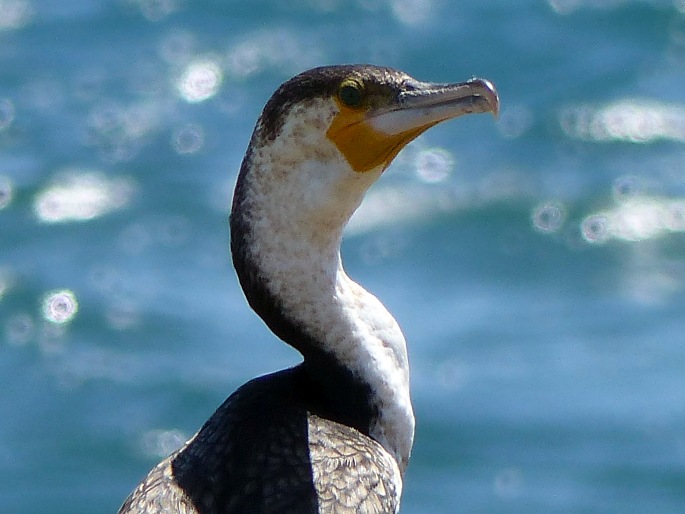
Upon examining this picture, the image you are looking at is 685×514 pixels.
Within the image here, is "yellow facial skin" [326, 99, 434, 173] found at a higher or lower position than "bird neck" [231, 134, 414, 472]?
higher

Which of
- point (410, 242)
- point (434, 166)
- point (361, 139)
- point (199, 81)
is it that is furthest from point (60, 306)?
point (361, 139)

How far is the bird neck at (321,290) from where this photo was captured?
4746 millimetres

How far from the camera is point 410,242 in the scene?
12438mm

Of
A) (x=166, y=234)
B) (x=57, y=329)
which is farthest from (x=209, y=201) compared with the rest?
(x=57, y=329)

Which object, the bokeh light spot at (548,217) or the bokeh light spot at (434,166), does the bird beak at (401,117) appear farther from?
the bokeh light spot at (434,166)

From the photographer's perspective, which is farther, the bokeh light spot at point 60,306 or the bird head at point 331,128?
the bokeh light spot at point 60,306

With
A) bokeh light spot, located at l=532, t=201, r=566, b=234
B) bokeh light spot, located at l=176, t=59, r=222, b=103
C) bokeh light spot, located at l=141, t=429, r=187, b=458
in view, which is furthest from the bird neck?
bokeh light spot, located at l=176, t=59, r=222, b=103

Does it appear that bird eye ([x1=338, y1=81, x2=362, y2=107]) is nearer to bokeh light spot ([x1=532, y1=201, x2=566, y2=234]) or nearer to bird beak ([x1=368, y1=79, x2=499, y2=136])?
bird beak ([x1=368, y1=79, x2=499, y2=136])

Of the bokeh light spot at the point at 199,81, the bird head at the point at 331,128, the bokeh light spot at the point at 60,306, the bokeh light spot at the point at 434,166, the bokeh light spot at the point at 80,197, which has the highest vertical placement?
the bokeh light spot at the point at 199,81

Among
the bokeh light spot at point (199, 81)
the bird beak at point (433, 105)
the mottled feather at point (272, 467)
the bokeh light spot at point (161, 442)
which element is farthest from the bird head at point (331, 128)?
the bokeh light spot at point (199, 81)

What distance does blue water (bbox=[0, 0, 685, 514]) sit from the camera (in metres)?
11.3

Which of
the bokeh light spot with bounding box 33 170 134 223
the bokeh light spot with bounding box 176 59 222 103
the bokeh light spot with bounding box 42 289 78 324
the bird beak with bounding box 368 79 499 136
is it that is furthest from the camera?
the bokeh light spot with bounding box 176 59 222 103

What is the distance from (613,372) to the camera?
38.8 feet

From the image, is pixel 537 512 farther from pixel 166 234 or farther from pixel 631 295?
pixel 166 234
